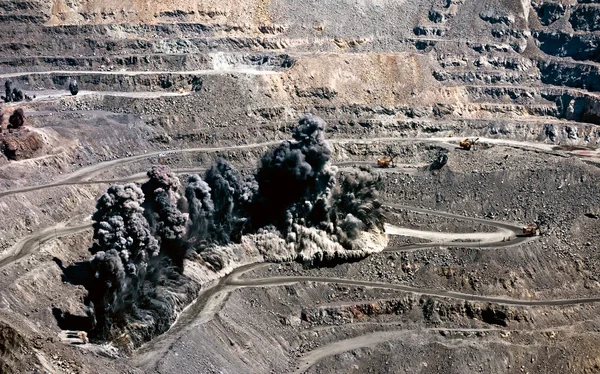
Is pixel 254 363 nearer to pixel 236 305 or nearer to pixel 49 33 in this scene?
pixel 236 305

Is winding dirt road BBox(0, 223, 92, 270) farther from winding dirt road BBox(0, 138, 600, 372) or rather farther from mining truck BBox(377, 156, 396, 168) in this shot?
mining truck BBox(377, 156, 396, 168)

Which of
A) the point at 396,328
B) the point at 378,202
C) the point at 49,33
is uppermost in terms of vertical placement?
the point at 49,33

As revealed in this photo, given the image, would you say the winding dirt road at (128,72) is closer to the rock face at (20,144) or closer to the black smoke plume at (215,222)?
the rock face at (20,144)

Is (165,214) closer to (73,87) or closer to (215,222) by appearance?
(215,222)

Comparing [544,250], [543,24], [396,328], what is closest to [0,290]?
[396,328]

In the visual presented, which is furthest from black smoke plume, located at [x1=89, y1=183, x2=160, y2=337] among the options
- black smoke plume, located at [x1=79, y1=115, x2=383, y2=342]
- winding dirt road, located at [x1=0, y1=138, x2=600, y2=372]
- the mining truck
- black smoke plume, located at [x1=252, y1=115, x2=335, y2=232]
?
the mining truck

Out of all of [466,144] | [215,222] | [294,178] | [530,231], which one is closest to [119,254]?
[215,222]

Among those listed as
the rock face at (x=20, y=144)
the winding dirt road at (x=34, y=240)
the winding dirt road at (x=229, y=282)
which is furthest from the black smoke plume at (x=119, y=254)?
the rock face at (x=20, y=144)
